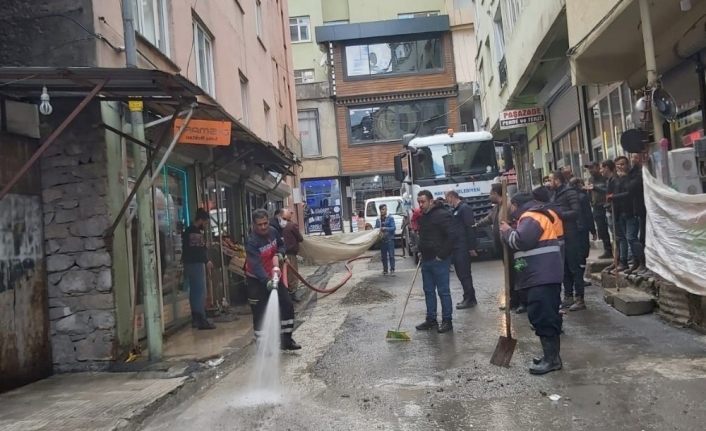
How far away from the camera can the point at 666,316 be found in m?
7.34

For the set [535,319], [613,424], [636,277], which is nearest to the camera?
[613,424]

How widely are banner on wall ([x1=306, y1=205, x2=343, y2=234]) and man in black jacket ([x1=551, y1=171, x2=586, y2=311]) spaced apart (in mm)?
23596

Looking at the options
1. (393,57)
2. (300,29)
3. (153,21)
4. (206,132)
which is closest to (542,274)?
(206,132)

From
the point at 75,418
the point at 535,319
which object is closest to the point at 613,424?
the point at 535,319

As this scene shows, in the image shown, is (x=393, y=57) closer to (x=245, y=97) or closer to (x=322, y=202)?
(x=322, y=202)

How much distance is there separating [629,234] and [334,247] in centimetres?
806

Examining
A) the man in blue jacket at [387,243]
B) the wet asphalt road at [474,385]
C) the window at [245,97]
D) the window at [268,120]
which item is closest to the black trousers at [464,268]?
the wet asphalt road at [474,385]

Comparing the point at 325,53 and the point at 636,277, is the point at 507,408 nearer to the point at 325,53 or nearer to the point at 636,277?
the point at 636,277

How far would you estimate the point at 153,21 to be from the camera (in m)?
9.73

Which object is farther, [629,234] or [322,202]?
[322,202]

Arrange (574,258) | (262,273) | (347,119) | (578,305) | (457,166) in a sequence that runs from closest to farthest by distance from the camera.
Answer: (262,273), (574,258), (578,305), (457,166), (347,119)

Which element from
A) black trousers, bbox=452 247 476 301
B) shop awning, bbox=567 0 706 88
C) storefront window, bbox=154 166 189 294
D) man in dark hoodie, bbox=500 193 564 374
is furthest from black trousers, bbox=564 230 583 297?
storefront window, bbox=154 166 189 294

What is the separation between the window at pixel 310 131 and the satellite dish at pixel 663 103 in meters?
26.4

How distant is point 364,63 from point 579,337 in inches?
1123
